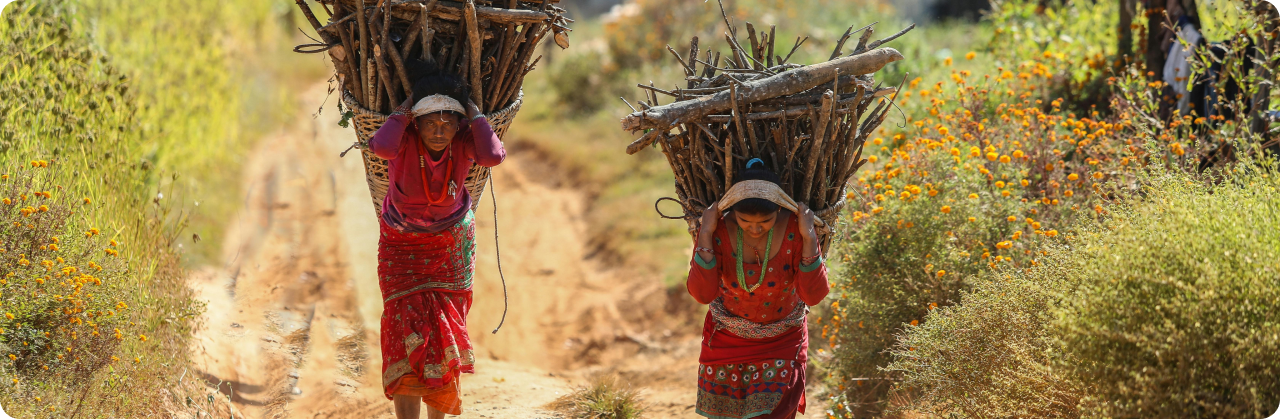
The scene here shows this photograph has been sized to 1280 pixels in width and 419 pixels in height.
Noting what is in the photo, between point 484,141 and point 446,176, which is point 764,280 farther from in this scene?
point 446,176

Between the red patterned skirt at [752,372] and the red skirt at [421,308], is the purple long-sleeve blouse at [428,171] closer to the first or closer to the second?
the red skirt at [421,308]

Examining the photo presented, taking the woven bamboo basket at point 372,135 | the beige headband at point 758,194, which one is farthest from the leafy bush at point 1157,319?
the woven bamboo basket at point 372,135

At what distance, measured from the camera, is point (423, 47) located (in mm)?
3635

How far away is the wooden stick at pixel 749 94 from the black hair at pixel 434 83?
73cm

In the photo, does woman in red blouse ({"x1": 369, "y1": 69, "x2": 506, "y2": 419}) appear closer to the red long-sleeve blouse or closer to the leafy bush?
the red long-sleeve blouse

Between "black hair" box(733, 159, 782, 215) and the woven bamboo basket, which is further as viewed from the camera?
the woven bamboo basket

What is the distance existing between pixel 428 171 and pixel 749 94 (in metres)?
1.30

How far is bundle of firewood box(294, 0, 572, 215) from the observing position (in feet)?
11.7

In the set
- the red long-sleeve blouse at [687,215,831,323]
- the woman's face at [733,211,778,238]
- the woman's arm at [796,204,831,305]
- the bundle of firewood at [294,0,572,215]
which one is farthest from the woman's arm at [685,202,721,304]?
the bundle of firewood at [294,0,572,215]

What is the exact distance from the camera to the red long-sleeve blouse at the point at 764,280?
3.18m

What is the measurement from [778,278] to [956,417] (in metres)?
0.94

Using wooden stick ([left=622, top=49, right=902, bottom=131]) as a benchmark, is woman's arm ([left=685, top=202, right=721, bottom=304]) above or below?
below

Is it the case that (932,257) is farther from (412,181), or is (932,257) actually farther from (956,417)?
(412,181)

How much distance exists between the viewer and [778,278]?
3.27 meters
